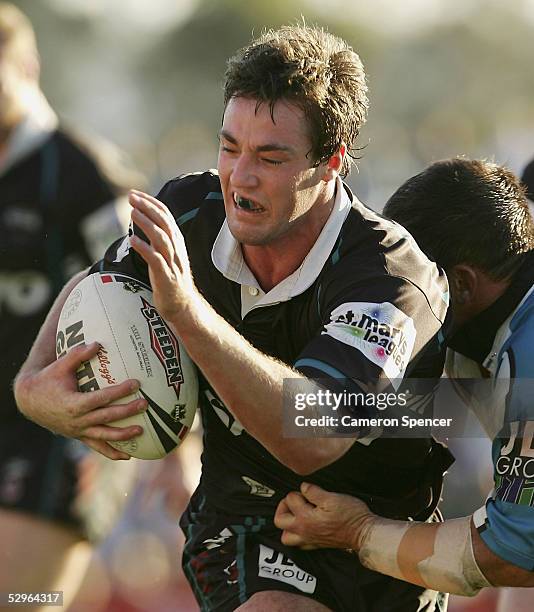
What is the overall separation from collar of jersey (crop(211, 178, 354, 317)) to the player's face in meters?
0.11

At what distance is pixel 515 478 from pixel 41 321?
2.85 meters

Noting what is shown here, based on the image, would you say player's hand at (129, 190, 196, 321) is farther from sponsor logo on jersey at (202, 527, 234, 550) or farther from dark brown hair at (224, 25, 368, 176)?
sponsor logo on jersey at (202, 527, 234, 550)

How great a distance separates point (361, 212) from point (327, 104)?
0.34 m

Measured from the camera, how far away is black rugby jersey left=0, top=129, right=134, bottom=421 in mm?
6125

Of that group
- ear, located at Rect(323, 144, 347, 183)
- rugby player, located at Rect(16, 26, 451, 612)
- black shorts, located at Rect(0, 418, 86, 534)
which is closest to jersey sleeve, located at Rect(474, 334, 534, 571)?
rugby player, located at Rect(16, 26, 451, 612)

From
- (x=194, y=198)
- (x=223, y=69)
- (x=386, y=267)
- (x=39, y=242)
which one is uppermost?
(x=223, y=69)

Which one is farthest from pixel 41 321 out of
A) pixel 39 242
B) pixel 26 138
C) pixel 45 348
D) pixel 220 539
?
pixel 220 539

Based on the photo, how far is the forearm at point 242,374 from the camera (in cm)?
347

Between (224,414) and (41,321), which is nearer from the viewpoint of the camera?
(224,414)

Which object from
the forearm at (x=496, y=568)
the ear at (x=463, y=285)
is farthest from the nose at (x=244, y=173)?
the forearm at (x=496, y=568)

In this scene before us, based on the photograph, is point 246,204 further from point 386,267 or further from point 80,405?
point 80,405

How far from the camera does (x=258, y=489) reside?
4.23m

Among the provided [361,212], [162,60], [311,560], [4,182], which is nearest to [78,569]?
[4,182]

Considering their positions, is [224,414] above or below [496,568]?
above
